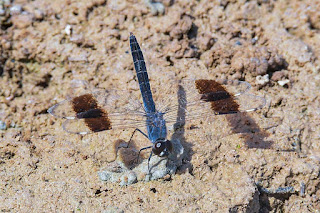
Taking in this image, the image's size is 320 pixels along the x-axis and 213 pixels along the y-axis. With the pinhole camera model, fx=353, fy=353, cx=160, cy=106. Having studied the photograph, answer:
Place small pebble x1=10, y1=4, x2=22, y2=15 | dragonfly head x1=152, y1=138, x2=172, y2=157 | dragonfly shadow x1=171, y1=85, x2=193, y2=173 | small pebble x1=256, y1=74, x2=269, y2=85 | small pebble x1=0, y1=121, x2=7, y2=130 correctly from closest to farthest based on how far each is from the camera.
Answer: dragonfly head x1=152, y1=138, x2=172, y2=157 < dragonfly shadow x1=171, y1=85, x2=193, y2=173 < small pebble x1=0, y1=121, x2=7, y2=130 < small pebble x1=256, y1=74, x2=269, y2=85 < small pebble x1=10, y1=4, x2=22, y2=15

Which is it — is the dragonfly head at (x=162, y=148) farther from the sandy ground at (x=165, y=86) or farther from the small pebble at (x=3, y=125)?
the small pebble at (x=3, y=125)

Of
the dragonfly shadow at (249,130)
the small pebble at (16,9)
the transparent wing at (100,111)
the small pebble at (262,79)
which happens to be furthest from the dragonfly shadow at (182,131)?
the small pebble at (16,9)

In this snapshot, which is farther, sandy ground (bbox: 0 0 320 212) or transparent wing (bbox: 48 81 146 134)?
transparent wing (bbox: 48 81 146 134)

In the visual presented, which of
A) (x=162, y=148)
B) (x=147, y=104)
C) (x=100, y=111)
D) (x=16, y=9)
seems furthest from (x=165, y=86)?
(x=16, y=9)

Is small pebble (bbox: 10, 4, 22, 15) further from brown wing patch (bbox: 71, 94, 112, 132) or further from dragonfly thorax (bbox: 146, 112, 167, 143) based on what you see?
dragonfly thorax (bbox: 146, 112, 167, 143)

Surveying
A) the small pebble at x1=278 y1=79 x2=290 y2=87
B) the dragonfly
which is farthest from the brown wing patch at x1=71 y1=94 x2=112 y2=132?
the small pebble at x1=278 y1=79 x2=290 y2=87

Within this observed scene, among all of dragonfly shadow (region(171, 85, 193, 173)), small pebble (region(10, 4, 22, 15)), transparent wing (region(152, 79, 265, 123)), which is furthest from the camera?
small pebble (region(10, 4, 22, 15))

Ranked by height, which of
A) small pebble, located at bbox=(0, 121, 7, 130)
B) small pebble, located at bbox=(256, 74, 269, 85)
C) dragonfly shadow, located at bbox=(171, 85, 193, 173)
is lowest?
small pebble, located at bbox=(0, 121, 7, 130)
